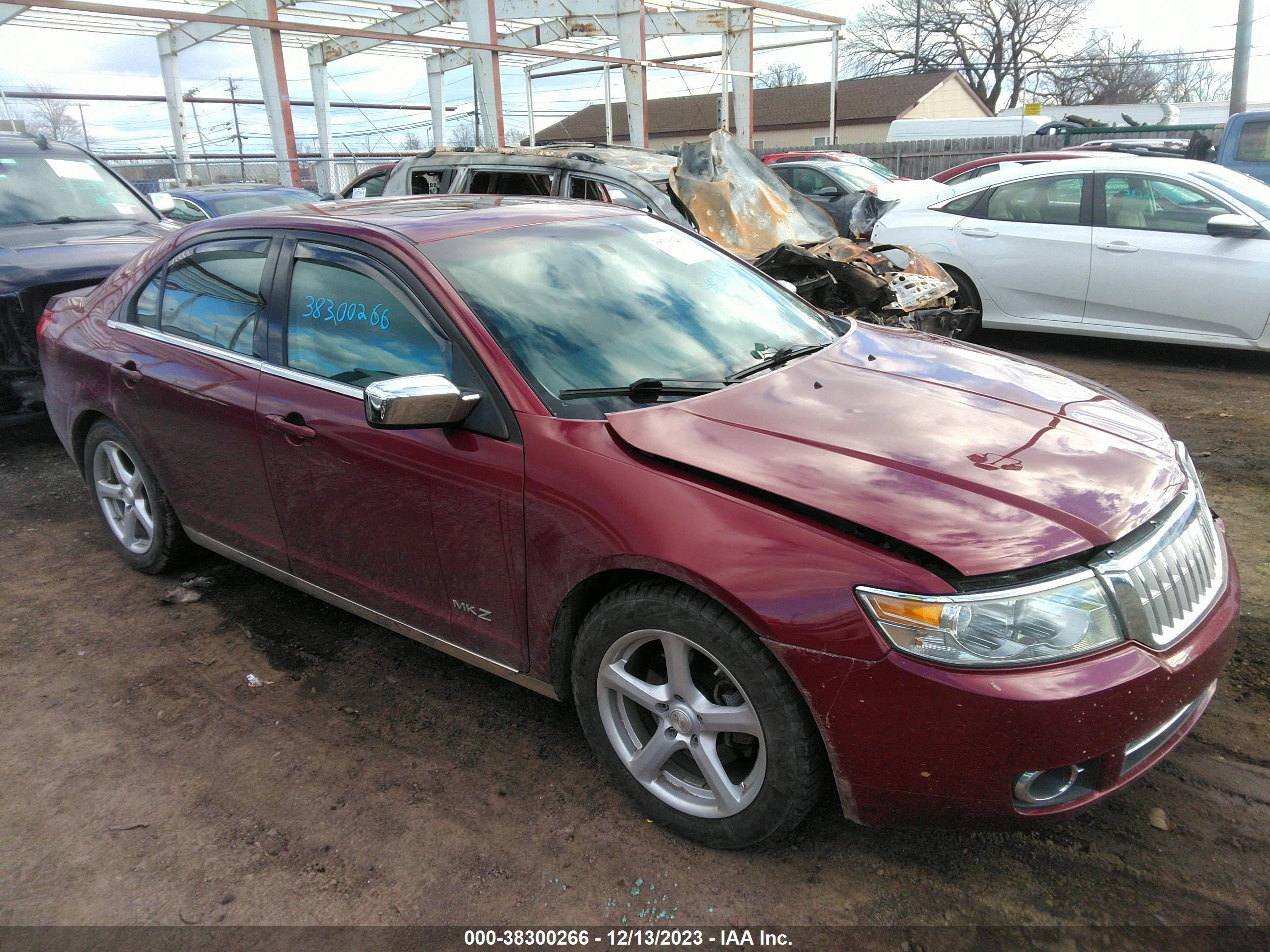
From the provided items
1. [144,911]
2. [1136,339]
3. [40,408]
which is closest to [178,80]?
[40,408]

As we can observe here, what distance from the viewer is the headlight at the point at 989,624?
78.3 inches

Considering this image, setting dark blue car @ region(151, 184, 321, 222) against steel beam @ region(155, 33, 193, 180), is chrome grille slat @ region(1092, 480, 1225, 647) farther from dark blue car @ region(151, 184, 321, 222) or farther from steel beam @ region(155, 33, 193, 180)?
steel beam @ region(155, 33, 193, 180)

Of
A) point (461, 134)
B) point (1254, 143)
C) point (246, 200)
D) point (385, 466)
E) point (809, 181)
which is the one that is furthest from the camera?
point (461, 134)

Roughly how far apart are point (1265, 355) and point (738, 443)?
7213 millimetres

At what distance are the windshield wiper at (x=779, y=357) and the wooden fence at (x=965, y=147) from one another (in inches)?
806

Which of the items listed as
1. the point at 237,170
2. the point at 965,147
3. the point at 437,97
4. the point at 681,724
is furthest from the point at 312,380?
the point at 965,147

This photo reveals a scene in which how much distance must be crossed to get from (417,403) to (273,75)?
700 inches

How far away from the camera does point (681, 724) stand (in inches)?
94.7

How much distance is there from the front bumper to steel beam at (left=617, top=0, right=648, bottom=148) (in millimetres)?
19802

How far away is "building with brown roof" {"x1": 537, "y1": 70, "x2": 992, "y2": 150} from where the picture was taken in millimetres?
A: 45562

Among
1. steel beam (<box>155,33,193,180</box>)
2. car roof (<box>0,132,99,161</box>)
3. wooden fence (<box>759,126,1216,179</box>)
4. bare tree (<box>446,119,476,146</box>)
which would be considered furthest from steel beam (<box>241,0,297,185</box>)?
wooden fence (<box>759,126,1216,179</box>)

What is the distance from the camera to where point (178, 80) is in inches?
819

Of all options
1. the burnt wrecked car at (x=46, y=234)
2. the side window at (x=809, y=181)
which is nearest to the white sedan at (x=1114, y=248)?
the side window at (x=809, y=181)

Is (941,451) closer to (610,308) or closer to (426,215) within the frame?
(610,308)
